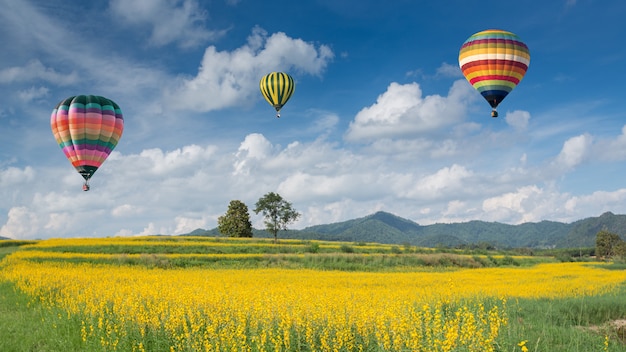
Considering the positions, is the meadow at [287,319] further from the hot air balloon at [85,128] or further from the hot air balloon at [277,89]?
the hot air balloon at [277,89]

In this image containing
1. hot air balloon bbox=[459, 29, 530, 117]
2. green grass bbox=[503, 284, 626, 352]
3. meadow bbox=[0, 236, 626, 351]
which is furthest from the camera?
hot air balloon bbox=[459, 29, 530, 117]

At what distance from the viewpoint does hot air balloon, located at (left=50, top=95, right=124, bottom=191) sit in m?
28.1

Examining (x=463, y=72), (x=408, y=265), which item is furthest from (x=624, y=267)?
(x=463, y=72)

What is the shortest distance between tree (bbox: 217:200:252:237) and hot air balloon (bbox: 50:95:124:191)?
186 feet

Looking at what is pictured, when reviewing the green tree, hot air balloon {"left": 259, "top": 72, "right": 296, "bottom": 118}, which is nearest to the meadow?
hot air balloon {"left": 259, "top": 72, "right": 296, "bottom": 118}

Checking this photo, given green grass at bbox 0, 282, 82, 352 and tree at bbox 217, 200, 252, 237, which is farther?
tree at bbox 217, 200, 252, 237

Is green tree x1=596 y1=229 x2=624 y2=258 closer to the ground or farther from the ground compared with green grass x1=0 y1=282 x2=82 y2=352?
closer to the ground

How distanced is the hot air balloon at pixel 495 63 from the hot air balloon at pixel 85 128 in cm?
2277

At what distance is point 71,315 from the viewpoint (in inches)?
529

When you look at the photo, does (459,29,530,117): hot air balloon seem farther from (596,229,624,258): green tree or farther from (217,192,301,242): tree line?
(596,229,624,258): green tree

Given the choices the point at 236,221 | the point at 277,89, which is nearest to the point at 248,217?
the point at 236,221

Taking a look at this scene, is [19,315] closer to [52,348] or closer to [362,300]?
[52,348]

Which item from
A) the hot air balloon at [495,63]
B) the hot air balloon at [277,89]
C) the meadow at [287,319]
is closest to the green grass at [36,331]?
the meadow at [287,319]

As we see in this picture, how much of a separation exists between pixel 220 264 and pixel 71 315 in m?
26.9
